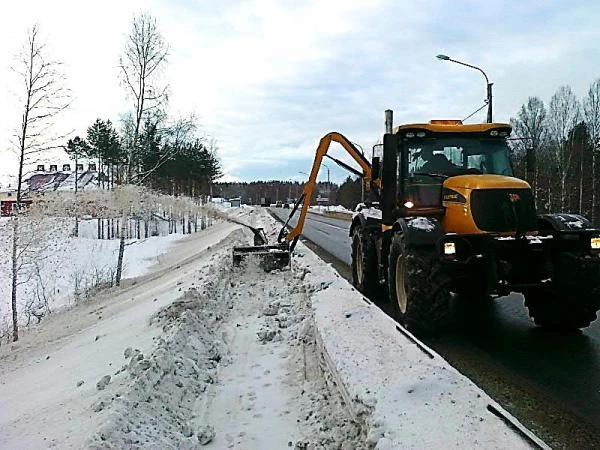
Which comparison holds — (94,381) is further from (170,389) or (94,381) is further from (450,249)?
(450,249)

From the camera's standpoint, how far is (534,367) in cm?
636

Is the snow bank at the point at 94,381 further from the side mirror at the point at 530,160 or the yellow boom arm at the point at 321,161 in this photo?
the side mirror at the point at 530,160

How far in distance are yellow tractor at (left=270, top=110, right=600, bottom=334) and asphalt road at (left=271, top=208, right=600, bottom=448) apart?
424 millimetres

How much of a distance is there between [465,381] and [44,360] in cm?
697

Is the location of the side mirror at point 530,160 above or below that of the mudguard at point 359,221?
above

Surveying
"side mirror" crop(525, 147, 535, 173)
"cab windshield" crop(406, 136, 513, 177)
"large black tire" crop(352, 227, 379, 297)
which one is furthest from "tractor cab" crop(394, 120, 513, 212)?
"large black tire" crop(352, 227, 379, 297)

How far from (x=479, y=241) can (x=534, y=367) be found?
1.69m

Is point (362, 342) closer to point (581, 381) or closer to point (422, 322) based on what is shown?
point (422, 322)

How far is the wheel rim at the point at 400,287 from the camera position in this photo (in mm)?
8219

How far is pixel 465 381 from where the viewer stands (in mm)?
4957

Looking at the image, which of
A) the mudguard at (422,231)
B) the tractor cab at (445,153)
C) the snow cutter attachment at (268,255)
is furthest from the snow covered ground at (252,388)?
the snow cutter attachment at (268,255)

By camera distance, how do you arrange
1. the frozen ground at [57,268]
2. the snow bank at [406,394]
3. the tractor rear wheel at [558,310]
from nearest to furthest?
the snow bank at [406,394] → the tractor rear wheel at [558,310] → the frozen ground at [57,268]

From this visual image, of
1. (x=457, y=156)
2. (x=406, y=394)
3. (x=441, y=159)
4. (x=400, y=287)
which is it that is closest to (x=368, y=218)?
(x=441, y=159)

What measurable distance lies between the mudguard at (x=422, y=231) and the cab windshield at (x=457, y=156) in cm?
135
